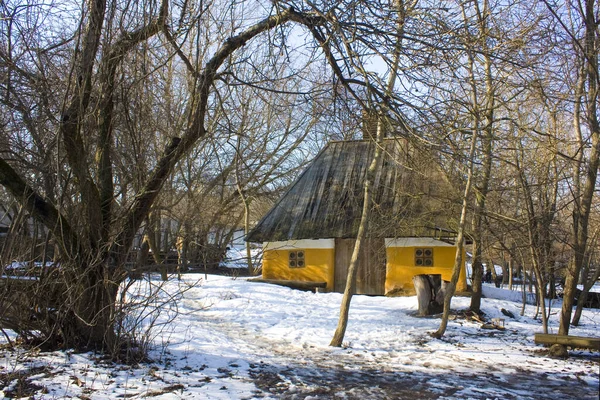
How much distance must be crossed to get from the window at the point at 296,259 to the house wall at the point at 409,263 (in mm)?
2661

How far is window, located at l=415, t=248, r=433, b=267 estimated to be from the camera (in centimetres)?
1433

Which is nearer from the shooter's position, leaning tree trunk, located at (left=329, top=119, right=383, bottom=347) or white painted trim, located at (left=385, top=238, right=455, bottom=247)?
leaning tree trunk, located at (left=329, top=119, right=383, bottom=347)

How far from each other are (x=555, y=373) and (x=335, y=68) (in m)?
4.51

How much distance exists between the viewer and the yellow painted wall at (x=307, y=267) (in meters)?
15.2

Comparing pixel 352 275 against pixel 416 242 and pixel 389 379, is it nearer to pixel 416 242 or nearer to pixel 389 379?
pixel 389 379

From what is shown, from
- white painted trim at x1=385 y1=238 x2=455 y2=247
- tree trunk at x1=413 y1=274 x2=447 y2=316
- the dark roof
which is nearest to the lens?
tree trunk at x1=413 y1=274 x2=447 y2=316

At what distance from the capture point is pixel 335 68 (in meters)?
5.28

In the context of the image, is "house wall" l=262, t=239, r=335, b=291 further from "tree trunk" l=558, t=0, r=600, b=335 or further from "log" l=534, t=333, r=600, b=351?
"log" l=534, t=333, r=600, b=351

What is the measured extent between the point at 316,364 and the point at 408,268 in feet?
28.2

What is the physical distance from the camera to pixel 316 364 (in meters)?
6.37

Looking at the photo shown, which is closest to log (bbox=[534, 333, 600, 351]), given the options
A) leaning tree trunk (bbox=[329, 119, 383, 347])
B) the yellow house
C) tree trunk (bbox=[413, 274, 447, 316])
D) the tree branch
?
leaning tree trunk (bbox=[329, 119, 383, 347])

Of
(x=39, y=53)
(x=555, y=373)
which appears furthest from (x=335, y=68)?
(x=555, y=373)

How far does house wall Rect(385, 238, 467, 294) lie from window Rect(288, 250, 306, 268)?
8.73 feet

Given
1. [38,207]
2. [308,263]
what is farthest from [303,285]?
[38,207]
